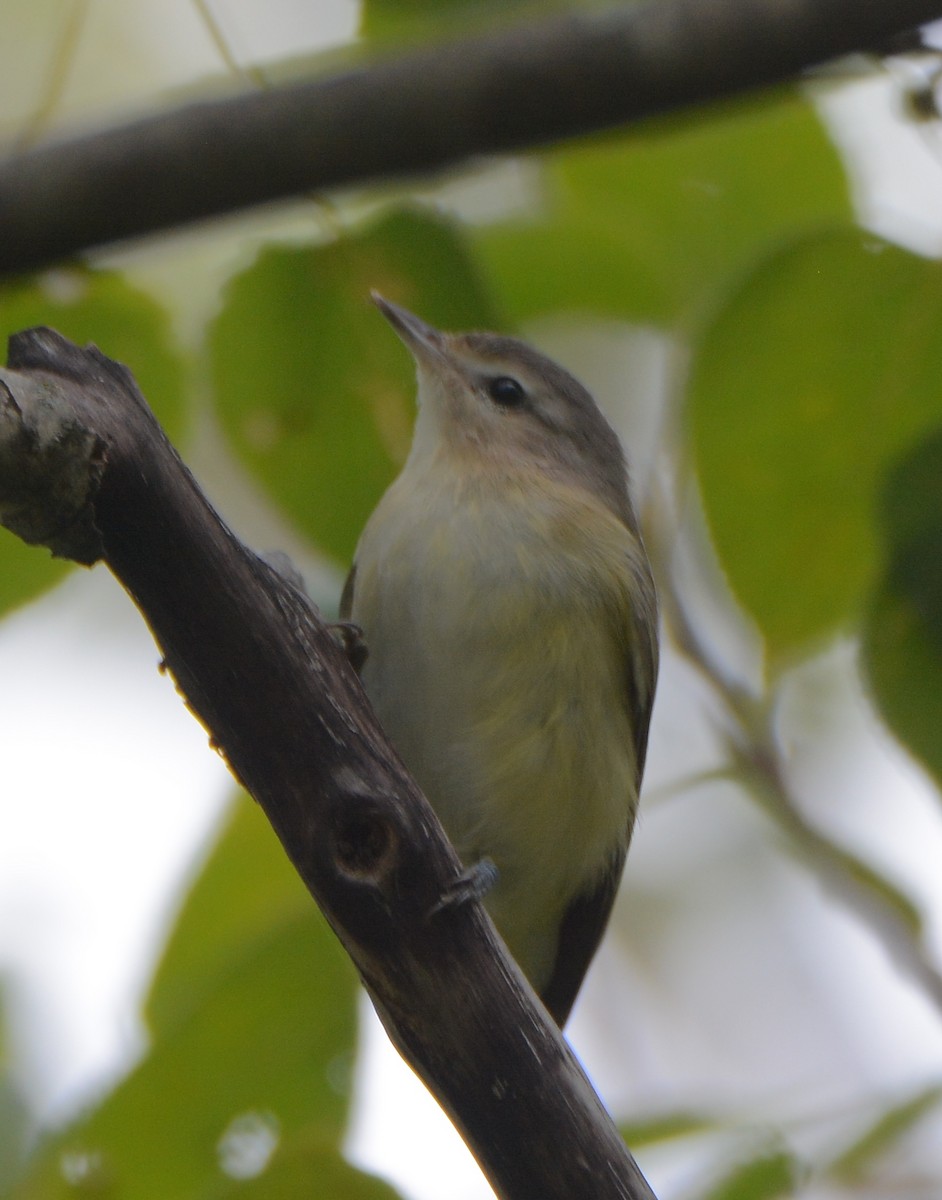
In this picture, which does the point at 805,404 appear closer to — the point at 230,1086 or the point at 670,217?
the point at 670,217

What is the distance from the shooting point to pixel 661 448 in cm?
290

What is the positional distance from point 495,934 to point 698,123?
1585 millimetres

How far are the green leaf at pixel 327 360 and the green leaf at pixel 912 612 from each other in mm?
804

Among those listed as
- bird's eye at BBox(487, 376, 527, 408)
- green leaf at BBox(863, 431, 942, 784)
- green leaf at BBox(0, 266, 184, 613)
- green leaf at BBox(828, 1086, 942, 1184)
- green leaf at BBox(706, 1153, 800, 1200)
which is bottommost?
green leaf at BBox(706, 1153, 800, 1200)

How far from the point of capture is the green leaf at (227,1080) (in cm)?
234

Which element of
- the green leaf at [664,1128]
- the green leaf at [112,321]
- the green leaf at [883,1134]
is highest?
the green leaf at [112,321]

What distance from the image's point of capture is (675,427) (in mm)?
2689

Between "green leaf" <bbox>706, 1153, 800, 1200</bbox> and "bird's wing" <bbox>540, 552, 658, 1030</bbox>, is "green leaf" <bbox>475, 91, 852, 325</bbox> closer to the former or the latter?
"bird's wing" <bbox>540, 552, 658, 1030</bbox>

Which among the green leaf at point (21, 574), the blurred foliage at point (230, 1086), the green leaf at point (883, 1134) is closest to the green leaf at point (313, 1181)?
the blurred foliage at point (230, 1086)

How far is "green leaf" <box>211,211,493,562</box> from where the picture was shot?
265cm

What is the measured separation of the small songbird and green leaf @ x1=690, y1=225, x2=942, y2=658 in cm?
68

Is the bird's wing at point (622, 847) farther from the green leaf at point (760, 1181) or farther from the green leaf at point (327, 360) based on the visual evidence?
the green leaf at point (760, 1181)

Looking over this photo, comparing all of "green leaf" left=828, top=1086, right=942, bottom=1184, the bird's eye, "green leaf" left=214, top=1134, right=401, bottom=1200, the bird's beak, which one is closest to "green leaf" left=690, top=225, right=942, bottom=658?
the bird's beak

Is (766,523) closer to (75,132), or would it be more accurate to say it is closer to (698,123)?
(698,123)
